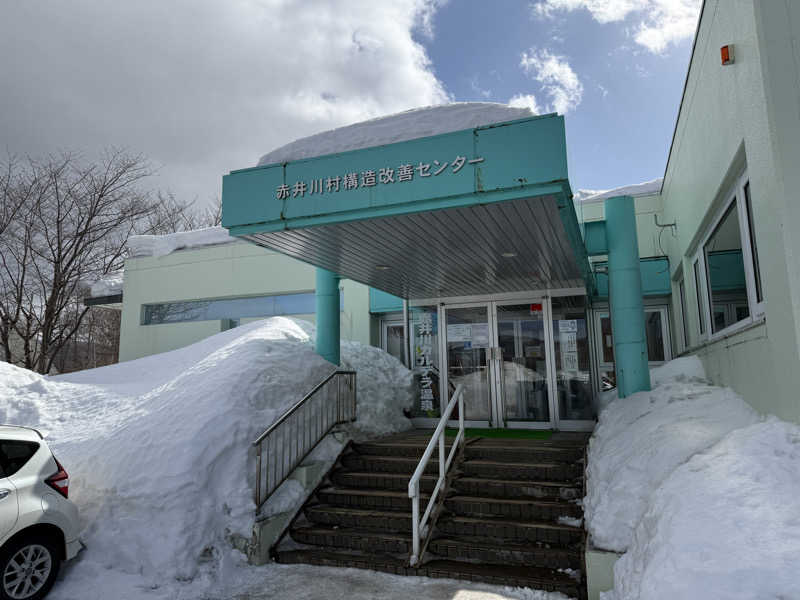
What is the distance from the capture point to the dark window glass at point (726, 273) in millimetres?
5281

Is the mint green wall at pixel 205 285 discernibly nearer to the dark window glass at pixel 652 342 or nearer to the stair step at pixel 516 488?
the dark window glass at pixel 652 342

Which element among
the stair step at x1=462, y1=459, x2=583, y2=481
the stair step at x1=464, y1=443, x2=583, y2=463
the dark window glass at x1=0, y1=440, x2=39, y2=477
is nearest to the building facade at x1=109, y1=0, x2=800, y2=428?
the stair step at x1=464, y1=443, x2=583, y2=463

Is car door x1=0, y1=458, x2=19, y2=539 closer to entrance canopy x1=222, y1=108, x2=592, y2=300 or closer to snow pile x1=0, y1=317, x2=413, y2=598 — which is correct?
snow pile x1=0, y1=317, x2=413, y2=598

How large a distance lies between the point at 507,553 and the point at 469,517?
33.0 inches

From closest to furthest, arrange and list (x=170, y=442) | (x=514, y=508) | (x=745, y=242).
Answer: (x=745, y=242) → (x=514, y=508) → (x=170, y=442)

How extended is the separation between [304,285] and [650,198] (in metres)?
8.90

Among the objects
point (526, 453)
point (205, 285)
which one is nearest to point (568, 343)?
point (526, 453)

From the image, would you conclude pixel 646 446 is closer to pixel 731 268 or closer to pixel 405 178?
pixel 731 268

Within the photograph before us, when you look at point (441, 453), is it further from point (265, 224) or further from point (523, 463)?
point (265, 224)

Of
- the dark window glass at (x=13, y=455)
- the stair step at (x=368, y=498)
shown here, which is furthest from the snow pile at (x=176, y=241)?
the dark window glass at (x=13, y=455)

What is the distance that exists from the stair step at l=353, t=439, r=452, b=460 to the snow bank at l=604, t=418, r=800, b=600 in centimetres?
404

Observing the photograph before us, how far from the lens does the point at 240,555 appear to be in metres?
5.77

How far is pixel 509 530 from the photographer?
5785 mm

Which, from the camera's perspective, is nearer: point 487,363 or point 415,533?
point 415,533
